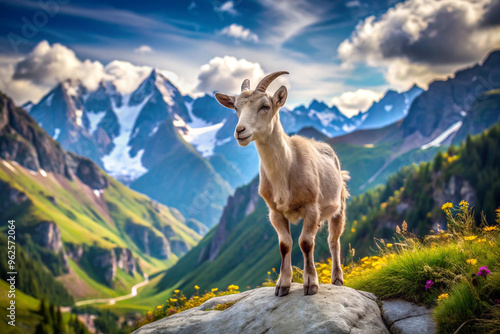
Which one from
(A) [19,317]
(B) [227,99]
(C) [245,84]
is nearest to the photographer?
(B) [227,99]

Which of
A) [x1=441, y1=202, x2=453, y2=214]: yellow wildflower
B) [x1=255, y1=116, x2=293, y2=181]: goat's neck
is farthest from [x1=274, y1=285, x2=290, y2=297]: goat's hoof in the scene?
[x1=441, y1=202, x2=453, y2=214]: yellow wildflower

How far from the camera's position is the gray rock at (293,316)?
338 inches

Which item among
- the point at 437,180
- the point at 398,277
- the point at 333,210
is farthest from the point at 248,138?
the point at 437,180

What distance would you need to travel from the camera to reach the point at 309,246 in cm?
1026

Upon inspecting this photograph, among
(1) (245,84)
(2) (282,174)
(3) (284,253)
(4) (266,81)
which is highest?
(1) (245,84)

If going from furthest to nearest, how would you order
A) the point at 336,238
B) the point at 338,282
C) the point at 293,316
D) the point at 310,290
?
the point at 336,238, the point at 338,282, the point at 310,290, the point at 293,316

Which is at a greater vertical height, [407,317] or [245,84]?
[245,84]

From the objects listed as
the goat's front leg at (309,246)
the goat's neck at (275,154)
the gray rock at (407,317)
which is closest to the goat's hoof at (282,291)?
the goat's front leg at (309,246)

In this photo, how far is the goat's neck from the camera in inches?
418

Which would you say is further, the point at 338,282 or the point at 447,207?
the point at 338,282

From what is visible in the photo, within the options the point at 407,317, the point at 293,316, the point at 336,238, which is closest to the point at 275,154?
the point at 293,316

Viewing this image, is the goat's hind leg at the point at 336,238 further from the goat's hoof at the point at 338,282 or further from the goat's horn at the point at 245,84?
the goat's horn at the point at 245,84

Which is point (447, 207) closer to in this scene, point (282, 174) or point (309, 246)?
point (309, 246)

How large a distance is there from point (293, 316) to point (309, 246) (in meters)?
1.90
